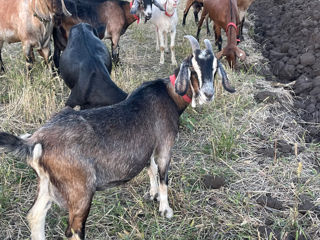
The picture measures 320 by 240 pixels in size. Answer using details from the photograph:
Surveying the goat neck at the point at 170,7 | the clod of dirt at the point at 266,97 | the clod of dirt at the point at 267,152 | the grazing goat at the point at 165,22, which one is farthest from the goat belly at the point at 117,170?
the goat neck at the point at 170,7

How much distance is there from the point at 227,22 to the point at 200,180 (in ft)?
13.3

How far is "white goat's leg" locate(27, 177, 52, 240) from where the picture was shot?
262 cm

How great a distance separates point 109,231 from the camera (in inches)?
127

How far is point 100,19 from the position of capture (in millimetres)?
6379

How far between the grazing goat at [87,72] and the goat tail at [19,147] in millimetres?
1523

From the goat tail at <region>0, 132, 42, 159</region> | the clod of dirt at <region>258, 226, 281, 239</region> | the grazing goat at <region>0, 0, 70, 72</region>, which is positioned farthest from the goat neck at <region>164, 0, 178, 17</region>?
the goat tail at <region>0, 132, 42, 159</region>

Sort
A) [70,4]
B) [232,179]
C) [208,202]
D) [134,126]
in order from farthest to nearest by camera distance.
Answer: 1. [70,4]
2. [232,179]
3. [208,202]
4. [134,126]

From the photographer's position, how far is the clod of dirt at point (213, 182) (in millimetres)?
3775

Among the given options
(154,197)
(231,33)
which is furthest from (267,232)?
(231,33)

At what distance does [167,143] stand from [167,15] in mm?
4242

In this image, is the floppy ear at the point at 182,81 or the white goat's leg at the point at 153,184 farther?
the white goat's leg at the point at 153,184

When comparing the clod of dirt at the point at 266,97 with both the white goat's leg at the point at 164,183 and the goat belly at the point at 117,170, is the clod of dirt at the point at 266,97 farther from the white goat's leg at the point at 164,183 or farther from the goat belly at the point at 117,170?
the goat belly at the point at 117,170

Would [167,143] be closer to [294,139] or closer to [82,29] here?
[294,139]

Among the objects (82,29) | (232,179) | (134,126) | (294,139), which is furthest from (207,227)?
(82,29)
